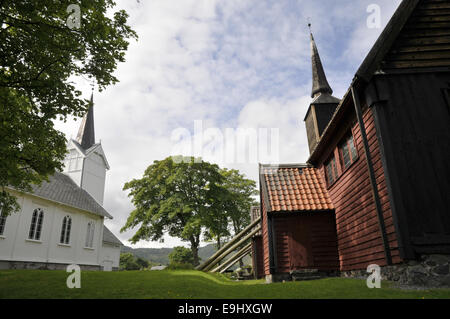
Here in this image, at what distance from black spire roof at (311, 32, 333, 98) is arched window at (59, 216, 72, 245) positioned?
71.1 ft

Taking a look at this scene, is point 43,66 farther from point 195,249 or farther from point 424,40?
point 195,249

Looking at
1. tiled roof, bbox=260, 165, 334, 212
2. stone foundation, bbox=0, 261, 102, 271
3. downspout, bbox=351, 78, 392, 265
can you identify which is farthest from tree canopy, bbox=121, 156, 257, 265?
downspout, bbox=351, 78, 392, 265

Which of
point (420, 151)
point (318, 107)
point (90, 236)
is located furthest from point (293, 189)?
point (90, 236)

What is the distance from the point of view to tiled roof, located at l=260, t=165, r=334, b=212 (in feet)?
38.8

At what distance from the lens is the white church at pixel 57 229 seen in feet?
60.4

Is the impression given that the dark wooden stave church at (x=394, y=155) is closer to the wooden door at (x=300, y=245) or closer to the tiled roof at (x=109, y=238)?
the wooden door at (x=300, y=245)

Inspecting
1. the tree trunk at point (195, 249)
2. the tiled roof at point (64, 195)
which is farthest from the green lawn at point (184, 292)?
the tree trunk at point (195, 249)

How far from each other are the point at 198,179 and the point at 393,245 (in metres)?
22.6

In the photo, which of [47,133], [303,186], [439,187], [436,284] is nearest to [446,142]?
[439,187]

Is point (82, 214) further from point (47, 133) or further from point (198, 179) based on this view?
point (47, 133)

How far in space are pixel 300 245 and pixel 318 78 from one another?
40.7ft

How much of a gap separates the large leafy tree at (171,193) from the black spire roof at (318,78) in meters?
14.1

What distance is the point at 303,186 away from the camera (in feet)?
43.1

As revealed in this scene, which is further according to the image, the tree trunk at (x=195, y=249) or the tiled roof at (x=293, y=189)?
the tree trunk at (x=195, y=249)
